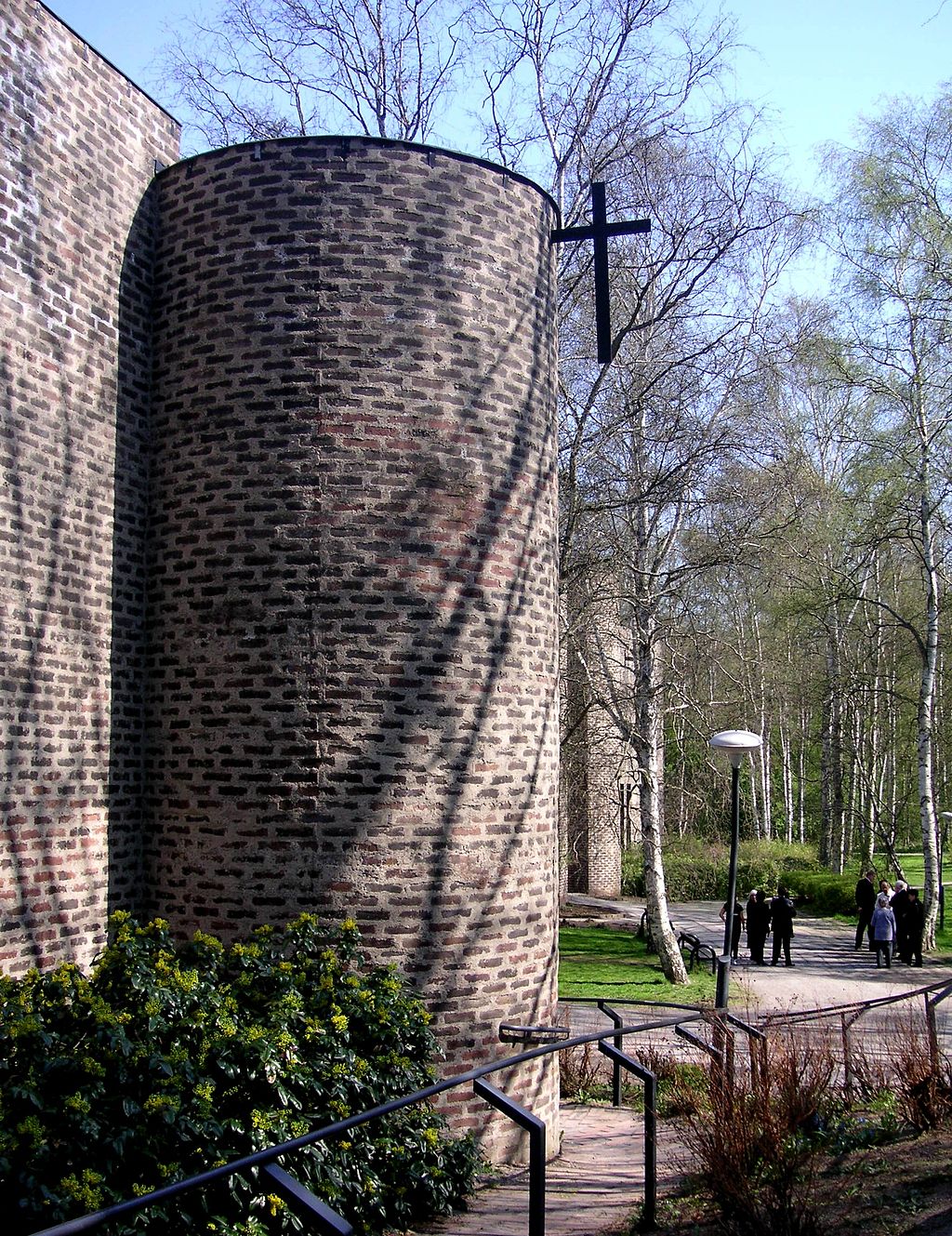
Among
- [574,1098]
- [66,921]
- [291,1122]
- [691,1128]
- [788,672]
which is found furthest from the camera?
[788,672]

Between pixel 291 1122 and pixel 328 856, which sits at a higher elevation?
pixel 328 856

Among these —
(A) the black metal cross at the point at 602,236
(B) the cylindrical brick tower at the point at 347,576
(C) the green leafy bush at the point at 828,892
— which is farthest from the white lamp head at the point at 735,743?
(C) the green leafy bush at the point at 828,892

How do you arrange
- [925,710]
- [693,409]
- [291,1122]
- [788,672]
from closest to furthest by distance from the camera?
[291,1122]
[693,409]
[925,710]
[788,672]

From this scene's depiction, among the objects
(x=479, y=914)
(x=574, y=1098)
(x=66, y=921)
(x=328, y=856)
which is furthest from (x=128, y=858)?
(x=574, y=1098)

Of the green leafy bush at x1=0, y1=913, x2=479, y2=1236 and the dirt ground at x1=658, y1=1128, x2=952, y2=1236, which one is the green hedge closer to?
the dirt ground at x1=658, y1=1128, x2=952, y2=1236

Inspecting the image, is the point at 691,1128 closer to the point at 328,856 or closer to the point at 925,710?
the point at 328,856

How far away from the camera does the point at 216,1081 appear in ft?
17.3

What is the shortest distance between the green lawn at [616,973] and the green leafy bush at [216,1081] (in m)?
7.74

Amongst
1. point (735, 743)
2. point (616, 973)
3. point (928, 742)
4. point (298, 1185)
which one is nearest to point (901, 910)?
point (928, 742)

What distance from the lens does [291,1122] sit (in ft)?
17.3

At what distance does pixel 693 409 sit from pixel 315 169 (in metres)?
10.8

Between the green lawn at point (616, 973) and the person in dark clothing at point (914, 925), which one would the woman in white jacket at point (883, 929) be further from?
the green lawn at point (616, 973)

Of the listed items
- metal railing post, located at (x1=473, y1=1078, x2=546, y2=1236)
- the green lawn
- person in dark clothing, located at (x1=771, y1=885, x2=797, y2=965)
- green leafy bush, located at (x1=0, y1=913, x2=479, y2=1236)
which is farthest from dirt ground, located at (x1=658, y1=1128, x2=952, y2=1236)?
person in dark clothing, located at (x1=771, y1=885, x2=797, y2=965)

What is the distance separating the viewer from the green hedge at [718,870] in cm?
2831
